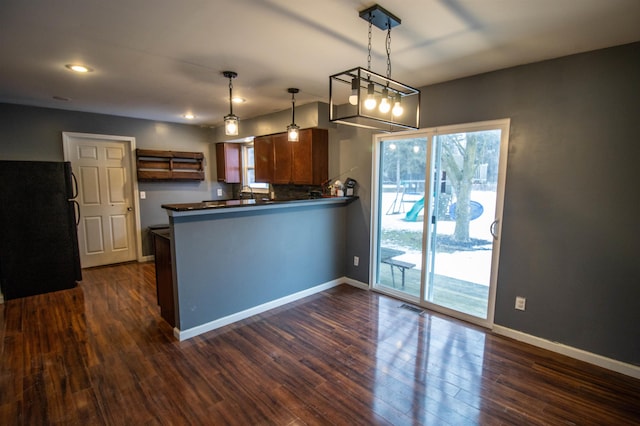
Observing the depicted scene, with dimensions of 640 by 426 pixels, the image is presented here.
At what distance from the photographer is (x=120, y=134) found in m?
5.04

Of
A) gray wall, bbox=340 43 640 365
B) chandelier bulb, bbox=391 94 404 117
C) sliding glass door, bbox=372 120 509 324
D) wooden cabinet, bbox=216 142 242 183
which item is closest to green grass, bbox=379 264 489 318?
sliding glass door, bbox=372 120 509 324

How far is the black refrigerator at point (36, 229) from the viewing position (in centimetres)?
363

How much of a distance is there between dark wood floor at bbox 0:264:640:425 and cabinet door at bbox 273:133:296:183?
6.94 ft

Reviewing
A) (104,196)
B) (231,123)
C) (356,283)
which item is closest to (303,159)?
(231,123)

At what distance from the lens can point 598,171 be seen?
7.86 feet

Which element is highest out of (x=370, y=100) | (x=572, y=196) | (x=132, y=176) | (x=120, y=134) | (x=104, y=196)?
(x=120, y=134)

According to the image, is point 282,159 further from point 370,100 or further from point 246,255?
point 370,100

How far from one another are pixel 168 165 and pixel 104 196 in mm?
1129

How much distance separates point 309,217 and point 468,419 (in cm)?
255

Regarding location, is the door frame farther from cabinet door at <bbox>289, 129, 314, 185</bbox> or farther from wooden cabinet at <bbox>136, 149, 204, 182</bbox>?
cabinet door at <bbox>289, 129, 314, 185</bbox>

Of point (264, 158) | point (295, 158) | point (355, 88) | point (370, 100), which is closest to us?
point (355, 88)

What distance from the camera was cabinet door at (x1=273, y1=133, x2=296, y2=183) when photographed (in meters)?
4.50

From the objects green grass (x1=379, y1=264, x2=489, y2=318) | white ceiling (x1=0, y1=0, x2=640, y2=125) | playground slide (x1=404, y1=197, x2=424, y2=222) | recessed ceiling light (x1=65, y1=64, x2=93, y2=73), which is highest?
white ceiling (x1=0, y1=0, x2=640, y2=125)

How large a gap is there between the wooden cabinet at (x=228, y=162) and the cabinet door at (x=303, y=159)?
203cm
